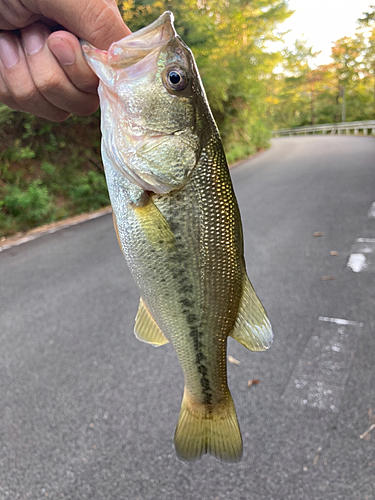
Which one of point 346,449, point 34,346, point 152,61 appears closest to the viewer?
point 152,61

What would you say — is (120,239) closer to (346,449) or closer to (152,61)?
(152,61)

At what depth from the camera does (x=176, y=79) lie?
1.17m

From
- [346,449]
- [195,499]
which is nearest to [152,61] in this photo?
[195,499]

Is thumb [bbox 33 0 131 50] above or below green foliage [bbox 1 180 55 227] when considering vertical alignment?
above

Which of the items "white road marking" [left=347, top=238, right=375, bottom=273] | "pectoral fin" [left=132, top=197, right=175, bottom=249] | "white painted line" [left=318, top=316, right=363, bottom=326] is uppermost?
"pectoral fin" [left=132, top=197, right=175, bottom=249]

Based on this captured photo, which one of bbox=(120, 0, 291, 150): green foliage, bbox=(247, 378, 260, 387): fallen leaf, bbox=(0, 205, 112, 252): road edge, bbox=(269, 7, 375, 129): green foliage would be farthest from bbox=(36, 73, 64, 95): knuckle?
bbox=(269, 7, 375, 129): green foliage

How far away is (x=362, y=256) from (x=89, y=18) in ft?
15.9

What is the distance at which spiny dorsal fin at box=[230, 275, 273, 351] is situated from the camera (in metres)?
1.20

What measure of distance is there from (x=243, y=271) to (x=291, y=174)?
11.3 metres

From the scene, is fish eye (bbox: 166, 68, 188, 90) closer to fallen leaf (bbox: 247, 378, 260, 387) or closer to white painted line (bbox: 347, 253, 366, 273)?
fallen leaf (bbox: 247, 378, 260, 387)

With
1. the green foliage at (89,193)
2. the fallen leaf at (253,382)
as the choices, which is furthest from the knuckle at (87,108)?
the green foliage at (89,193)

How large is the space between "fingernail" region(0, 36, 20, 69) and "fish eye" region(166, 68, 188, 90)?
49 cm

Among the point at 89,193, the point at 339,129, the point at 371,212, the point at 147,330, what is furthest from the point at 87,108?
the point at 339,129

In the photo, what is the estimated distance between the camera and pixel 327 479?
2.26 m
